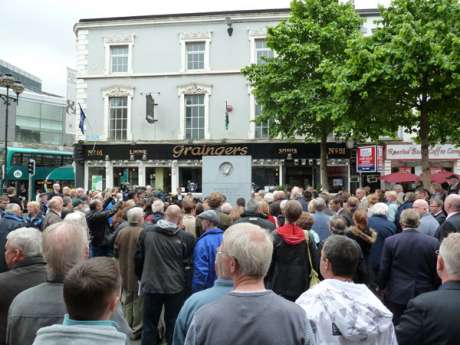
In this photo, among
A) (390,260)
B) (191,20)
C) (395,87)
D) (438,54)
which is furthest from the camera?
(191,20)

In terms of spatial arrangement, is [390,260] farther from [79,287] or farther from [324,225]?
[79,287]

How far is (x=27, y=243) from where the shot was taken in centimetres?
378

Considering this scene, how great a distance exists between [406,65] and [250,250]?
1527cm

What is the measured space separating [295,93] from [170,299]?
17.8 meters

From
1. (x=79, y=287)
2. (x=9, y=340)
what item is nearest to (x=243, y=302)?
(x=79, y=287)

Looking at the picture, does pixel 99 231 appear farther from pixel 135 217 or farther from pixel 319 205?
pixel 319 205

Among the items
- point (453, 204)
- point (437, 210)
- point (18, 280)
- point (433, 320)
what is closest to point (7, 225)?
point (18, 280)

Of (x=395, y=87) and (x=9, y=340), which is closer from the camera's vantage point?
(x=9, y=340)

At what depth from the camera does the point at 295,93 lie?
22469 millimetres

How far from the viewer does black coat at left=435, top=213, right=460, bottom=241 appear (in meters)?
6.37

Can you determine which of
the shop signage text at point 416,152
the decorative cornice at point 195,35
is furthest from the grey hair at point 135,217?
the shop signage text at point 416,152

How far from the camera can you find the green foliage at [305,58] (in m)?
22.1

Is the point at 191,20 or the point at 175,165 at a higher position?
the point at 191,20

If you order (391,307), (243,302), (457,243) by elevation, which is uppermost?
(457,243)
